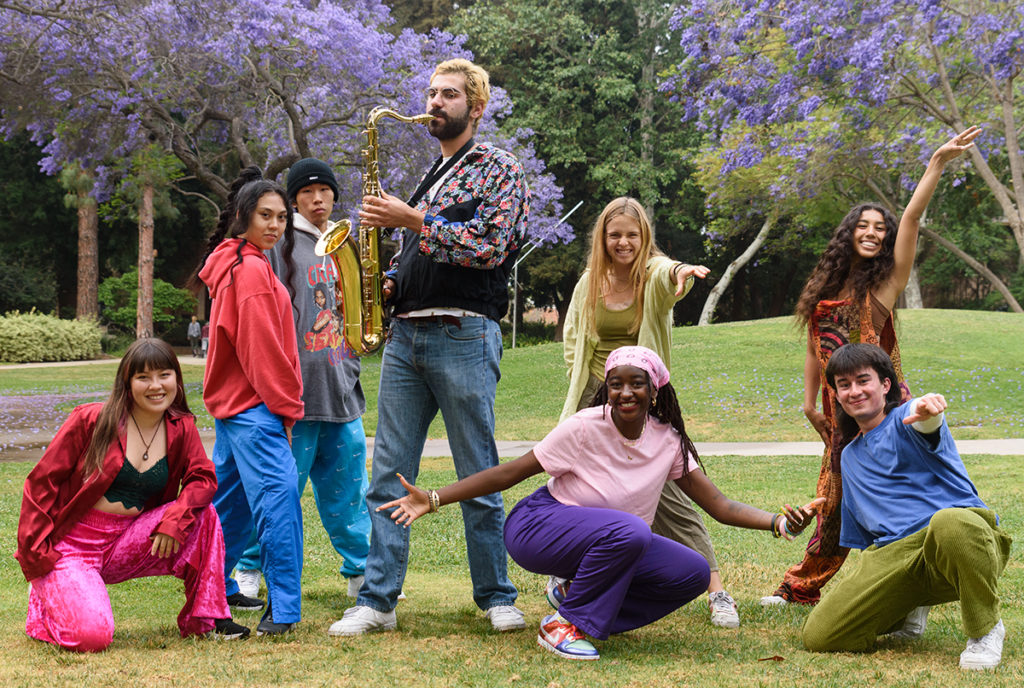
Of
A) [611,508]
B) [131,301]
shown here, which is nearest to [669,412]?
[611,508]

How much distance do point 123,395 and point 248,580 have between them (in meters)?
1.29

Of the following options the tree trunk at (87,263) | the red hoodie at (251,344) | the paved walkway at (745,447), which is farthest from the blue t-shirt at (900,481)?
the tree trunk at (87,263)

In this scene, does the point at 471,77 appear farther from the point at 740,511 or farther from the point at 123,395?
the point at 740,511

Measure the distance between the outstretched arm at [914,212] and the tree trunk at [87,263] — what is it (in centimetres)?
3081

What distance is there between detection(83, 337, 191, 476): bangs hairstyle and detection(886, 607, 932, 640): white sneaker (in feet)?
10.7

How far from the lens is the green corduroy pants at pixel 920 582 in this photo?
3.92m

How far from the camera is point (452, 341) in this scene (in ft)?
14.8

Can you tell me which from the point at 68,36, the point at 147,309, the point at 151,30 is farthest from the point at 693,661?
the point at 147,309

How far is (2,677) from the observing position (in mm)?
3777

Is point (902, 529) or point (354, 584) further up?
point (902, 529)

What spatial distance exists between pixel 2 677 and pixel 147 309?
27783 mm

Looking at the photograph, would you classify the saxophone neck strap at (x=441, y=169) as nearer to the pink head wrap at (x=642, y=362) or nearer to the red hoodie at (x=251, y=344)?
the red hoodie at (x=251, y=344)

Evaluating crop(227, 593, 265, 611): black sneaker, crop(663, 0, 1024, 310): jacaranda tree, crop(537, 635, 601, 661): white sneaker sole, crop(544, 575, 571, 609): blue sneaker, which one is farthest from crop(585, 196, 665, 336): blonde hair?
crop(663, 0, 1024, 310): jacaranda tree

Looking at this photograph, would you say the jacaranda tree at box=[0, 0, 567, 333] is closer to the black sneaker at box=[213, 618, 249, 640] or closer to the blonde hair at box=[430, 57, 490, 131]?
the blonde hair at box=[430, 57, 490, 131]
